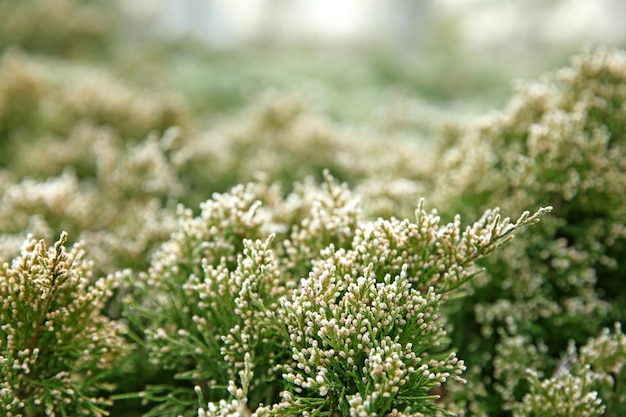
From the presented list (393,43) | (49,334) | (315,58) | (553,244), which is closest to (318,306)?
(49,334)

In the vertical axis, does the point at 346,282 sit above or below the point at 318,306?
above

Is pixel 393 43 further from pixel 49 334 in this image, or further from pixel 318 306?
pixel 49 334

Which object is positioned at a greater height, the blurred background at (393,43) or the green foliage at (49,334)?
the blurred background at (393,43)

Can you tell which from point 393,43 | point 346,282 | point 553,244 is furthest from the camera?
point 393,43

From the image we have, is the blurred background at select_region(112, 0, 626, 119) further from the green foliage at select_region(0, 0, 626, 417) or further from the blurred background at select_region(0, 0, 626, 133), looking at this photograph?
the green foliage at select_region(0, 0, 626, 417)

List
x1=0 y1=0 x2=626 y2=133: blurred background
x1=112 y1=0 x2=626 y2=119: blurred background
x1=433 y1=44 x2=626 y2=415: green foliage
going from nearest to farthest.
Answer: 1. x1=433 y1=44 x2=626 y2=415: green foliage
2. x1=0 y1=0 x2=626 y2=133: blurred background
3. x1=112 y1=0 x2=626 y2=119: blurred background

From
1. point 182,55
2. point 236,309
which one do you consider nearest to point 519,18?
point 182,55

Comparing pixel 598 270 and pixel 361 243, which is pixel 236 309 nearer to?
pixel 361 243

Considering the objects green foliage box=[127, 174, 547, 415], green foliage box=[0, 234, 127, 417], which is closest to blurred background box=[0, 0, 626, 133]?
green foliage box=[127, 174, 547, 415]

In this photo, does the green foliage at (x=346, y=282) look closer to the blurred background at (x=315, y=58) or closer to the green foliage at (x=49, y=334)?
the green foliage at (x=49, y=334)

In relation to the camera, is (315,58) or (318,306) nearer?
(318,306)

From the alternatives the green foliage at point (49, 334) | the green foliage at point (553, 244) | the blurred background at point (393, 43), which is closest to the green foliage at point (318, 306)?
the green foliage at point (49, 334)
